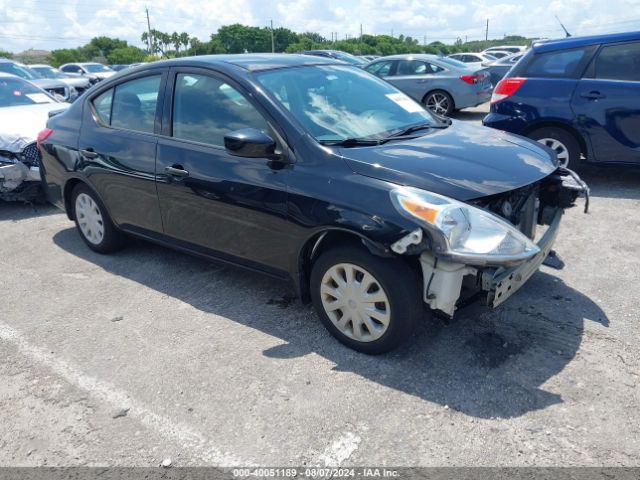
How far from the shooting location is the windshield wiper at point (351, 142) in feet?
11.0

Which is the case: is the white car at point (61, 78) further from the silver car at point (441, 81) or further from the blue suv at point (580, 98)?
the blue suv at point (580, 98)

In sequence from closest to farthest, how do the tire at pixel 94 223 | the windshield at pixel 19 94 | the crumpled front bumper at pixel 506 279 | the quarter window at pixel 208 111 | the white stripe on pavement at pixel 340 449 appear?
the white stripe on pavement at pixel 340 449
the crumpled front bumper at pixel 506 279
the quarter window at pixel 208 111
the tire at pixel 94 223
the windshield at pixel 19 94

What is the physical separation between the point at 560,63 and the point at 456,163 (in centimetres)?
409

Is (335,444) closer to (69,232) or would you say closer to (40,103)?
(69,232)

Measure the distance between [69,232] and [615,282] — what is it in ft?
16.7

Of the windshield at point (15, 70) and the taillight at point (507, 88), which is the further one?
the windshield at point (15, 70)

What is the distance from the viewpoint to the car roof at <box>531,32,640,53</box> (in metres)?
6.15

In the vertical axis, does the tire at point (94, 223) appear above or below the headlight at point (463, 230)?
below

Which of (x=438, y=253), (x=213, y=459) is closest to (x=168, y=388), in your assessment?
(x=213, y=459)

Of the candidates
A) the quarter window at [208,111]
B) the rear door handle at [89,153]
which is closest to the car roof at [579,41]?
the quarter window at [208,111]

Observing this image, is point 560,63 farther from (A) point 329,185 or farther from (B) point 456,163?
(A) point 329,185

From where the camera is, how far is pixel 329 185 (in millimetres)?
3133

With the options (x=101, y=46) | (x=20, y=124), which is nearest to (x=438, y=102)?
(x=20, y=124)

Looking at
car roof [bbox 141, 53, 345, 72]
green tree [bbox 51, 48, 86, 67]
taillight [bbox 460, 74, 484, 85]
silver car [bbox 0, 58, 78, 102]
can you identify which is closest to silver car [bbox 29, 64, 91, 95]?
silver car [bbox 0, 58, 78, 102]
